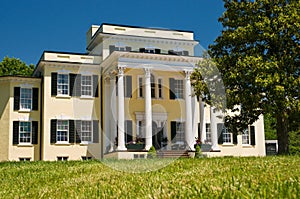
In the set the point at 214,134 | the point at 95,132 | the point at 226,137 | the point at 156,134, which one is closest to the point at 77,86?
the point at 95,132

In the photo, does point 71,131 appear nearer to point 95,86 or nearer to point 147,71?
point 95,86

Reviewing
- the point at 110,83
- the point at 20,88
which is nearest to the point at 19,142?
the point at 20,88

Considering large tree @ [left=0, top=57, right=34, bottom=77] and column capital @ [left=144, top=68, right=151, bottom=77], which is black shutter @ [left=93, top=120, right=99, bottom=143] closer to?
column capital @ [left=144, top=68, right=151, bottom=77]

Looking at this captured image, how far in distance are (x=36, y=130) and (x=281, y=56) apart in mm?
18720

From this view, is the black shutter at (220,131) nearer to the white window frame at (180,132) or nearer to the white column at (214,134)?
the white column at (214,134)

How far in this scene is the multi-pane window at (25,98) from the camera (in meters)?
30.5

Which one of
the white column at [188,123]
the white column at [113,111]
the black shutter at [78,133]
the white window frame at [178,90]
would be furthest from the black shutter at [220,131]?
the black shutter at [78,133]

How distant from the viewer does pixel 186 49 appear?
3394 centimetres

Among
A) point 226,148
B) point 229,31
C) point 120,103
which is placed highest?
point 229,31

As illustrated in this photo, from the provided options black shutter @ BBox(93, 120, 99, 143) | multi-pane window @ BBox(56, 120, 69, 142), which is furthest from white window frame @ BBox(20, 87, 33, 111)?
black shutter @ BBox(93, 120, 99, 143)

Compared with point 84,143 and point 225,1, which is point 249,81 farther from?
point 84,143

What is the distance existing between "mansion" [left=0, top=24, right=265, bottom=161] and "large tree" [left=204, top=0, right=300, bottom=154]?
9.38 meters

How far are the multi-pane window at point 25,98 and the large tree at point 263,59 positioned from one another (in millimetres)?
16086

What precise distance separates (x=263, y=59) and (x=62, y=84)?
16.4 m
